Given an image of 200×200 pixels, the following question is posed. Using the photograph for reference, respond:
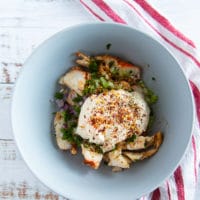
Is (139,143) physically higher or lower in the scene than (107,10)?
lower

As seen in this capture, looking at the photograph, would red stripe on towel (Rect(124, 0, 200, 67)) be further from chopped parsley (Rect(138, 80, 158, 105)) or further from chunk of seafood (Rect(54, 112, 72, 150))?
chunk of seafood (Rect(54, 112, 72, 150))

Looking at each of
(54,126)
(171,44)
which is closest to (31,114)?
(54,126)

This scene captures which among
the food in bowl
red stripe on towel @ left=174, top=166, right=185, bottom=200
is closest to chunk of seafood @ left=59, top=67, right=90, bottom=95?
the food in bowl

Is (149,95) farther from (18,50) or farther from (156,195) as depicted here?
(18,50)

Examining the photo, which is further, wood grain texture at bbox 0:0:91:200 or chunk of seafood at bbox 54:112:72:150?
wood grain texture at bbox 0:0:91:200

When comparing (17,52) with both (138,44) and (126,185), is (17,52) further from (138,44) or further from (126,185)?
(126,185)

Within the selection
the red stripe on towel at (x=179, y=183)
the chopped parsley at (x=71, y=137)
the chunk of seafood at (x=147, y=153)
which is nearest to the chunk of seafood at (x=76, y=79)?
the chopped parsley at (x=71, y=137)

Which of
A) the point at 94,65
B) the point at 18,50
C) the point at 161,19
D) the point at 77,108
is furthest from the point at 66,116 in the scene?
the point at 161,19
